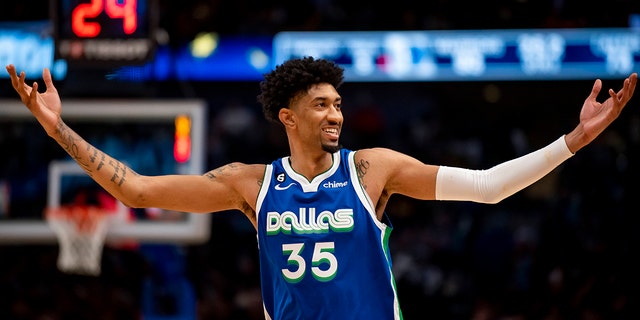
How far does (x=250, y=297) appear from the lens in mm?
11289

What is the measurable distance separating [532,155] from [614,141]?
868cm

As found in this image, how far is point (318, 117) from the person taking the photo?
172 inches

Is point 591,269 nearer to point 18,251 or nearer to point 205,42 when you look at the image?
point 205,42

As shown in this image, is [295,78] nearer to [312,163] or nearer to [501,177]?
[312,163]

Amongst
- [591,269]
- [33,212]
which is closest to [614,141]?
[591,269]

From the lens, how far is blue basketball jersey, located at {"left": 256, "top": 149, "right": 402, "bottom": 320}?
407cm

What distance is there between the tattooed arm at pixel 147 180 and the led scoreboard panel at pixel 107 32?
3.21 meters

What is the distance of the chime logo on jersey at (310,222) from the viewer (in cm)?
414

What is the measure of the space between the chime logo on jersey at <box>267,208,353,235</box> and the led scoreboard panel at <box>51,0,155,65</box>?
372cm

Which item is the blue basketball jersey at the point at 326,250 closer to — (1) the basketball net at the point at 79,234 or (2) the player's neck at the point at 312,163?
(2) the player's neck at the point at 312,163

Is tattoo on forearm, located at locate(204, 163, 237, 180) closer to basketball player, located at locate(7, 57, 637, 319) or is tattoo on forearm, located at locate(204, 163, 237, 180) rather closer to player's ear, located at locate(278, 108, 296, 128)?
basketball player, located at locate(7, 57, 637, 319)

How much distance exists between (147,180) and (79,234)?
536 cm

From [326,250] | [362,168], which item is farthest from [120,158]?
[326,250]

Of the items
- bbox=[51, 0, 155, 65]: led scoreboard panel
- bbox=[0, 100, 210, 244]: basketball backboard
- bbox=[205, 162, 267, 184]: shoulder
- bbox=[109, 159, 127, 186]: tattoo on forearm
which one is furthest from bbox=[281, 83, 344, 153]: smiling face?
bbox=[0, 100, 210, 244]: basketball backboard
